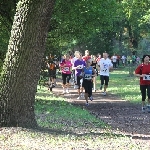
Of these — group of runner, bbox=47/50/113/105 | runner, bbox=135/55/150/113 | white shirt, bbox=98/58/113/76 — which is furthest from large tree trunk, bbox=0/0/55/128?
white shirt, bbox=98/58/113/76

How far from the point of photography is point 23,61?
876 cm

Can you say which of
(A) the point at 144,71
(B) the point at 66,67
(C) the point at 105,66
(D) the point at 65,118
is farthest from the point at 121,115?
(B) the point at 66,67

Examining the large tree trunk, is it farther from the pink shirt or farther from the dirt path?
the pink shirt

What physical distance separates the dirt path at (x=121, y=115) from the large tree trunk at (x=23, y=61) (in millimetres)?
2604

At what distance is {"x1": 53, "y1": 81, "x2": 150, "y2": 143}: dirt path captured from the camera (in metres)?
10.8

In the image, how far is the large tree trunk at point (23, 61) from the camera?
8.66m

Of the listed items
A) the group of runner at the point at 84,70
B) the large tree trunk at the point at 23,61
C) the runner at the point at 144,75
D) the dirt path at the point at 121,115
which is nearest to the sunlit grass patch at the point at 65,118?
the dirt path at the point at 121,115

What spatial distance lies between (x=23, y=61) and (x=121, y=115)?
620 cm

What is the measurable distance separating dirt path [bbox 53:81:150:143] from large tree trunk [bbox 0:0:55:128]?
8.54 feet

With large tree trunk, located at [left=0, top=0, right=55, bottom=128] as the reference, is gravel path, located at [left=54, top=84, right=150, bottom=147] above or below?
below

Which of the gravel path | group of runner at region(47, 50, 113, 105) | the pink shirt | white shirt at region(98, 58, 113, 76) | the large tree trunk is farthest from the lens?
the pink shirt

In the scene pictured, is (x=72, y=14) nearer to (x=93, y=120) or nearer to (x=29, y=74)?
(x=93, y=120)

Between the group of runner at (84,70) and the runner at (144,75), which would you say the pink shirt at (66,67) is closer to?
the group of runner at (84,70)

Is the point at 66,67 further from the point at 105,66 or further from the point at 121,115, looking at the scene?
the point at 121,115
